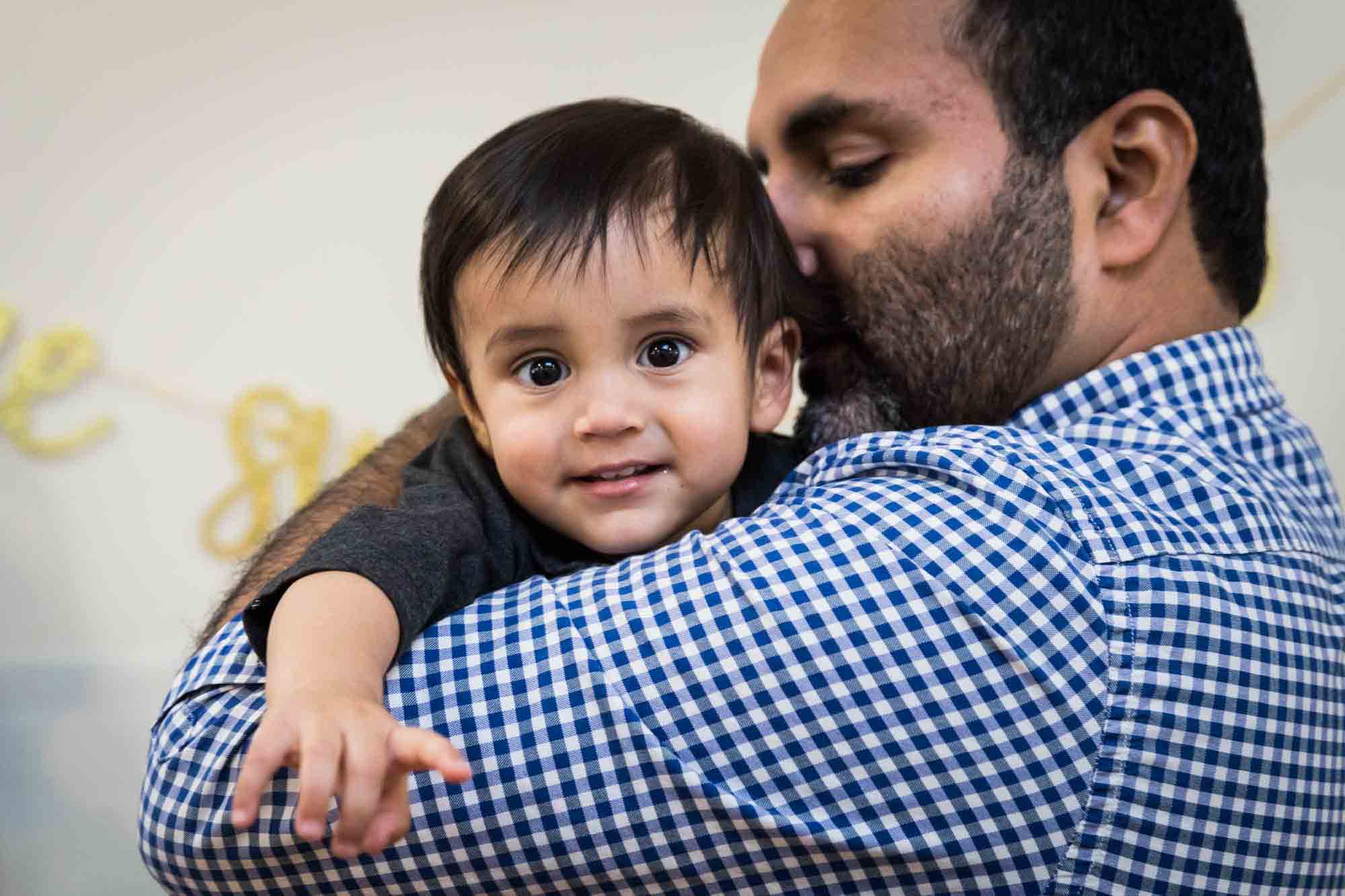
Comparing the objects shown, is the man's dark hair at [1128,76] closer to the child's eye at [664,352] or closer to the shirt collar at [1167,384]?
the shirt collar at [1167,384]

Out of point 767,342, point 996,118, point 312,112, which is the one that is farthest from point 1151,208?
point 312,112

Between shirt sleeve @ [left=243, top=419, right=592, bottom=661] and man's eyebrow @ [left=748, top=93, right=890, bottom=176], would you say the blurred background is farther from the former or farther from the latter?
shirt sleeve @ [left=243, top=419, right=592, bottom=661]

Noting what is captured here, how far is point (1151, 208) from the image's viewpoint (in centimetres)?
138

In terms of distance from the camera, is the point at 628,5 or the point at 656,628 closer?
the point at 656,628

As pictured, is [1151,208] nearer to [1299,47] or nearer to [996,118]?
[996,118]

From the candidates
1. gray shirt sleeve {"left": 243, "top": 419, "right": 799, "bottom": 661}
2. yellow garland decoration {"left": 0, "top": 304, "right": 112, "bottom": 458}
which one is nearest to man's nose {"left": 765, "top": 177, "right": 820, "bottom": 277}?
gray shirt sleeve {"left": 243, "top": 419, "right": 799, "bottom": 661}

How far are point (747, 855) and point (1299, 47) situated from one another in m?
1.89

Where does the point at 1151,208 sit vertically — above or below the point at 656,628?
above

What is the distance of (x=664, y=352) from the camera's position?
1.16 m

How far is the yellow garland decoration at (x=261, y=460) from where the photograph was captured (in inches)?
96.5

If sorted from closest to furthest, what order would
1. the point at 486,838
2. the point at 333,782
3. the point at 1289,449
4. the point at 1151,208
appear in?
the point at 333,782 → the point at 486,838 → the point at 1289,449 → the point at 1151,208

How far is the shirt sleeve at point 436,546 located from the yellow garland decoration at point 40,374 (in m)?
1.33

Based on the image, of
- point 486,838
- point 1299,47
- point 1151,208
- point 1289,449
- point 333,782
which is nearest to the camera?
point 333,782

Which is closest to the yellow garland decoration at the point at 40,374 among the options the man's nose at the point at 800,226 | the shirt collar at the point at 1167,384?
the man's nose at the point at 800,226
